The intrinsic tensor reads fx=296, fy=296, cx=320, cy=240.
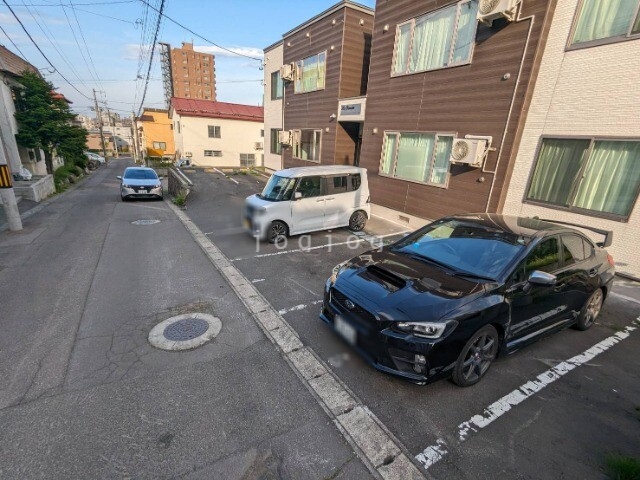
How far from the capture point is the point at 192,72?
7238cm

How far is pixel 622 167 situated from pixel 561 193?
38.9 inches

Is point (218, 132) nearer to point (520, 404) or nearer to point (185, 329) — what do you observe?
point (185, 329)

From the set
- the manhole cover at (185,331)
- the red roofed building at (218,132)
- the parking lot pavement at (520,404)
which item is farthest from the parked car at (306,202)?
the red roofed building at (218,132)

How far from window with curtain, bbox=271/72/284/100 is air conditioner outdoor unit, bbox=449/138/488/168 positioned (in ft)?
42.0

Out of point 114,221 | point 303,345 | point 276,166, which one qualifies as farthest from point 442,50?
point 276,166

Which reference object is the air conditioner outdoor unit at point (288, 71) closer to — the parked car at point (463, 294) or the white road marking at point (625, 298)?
the parked car at point (463, 294)

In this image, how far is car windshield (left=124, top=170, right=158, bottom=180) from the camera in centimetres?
1291

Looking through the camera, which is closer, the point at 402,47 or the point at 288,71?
the point at 402,47

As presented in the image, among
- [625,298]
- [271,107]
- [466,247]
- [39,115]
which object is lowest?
[625,298]

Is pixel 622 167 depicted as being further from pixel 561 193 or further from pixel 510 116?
pixel 510 116

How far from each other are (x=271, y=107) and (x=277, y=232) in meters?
14.2

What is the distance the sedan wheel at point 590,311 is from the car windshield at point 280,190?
5.83 m

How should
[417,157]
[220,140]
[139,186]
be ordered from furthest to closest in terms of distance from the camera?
[220,140]
[139,186]
[417,157]

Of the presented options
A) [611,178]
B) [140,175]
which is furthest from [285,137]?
[611,178]
